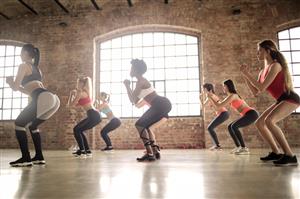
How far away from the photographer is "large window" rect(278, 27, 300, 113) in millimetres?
7695

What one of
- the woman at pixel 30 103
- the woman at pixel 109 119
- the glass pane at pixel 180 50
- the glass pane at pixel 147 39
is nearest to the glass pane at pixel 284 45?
the glass pane at pixel 180 50

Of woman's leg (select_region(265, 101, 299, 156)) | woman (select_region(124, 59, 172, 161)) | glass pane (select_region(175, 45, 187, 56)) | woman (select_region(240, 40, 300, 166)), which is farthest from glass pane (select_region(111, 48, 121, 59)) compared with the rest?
woman's leg (select_region(265, 101, 299, 156))

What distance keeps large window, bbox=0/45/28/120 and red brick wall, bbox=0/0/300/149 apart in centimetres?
42

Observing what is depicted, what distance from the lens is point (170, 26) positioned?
8.00 m

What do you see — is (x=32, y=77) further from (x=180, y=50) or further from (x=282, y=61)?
(x=180, y=50)

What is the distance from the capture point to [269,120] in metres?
2.97

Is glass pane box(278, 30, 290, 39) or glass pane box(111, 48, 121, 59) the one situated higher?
glass pane box(278, 30, 290, 39)

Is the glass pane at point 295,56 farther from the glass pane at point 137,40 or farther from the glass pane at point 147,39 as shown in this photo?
the glass pane at point 137,40

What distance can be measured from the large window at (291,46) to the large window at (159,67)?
2441 millimetres

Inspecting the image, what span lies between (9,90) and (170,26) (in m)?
5.57

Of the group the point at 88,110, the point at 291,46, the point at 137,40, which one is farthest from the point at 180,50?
the point at 88,110

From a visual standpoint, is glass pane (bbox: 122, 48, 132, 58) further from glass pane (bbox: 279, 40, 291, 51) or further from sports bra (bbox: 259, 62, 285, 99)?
sports bra (bbox: 259, 62, 285, 99)

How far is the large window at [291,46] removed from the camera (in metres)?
7.70

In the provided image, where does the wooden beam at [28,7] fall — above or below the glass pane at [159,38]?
above
